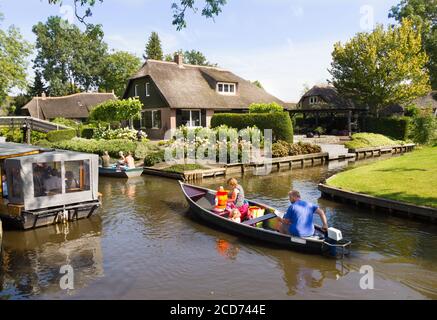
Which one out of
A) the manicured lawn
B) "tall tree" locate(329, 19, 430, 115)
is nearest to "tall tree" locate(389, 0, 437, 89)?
"tall tree" locate(329, 19, 430, 115)

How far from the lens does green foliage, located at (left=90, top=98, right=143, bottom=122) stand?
3578 cm

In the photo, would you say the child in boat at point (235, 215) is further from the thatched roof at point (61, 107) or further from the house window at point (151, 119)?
the thatched roof at point (61, 107)

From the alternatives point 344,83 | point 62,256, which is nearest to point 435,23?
point 344,83

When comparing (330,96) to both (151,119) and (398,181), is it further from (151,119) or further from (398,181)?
(398,181)

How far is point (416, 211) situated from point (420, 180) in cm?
421

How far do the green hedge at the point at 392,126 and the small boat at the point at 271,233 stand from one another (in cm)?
3382

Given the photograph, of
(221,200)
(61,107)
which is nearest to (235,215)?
(221,200)

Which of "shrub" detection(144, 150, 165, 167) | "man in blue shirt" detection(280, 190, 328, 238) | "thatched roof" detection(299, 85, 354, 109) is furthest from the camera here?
"thatched roof" detection(299, 85, 354, 109)

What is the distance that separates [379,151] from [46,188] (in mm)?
30326

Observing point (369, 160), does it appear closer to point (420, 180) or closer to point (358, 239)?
point (420, 180)

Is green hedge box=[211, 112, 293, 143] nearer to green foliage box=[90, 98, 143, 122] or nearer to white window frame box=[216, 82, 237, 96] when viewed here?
green foliage box=[90, 98, 143, 122]

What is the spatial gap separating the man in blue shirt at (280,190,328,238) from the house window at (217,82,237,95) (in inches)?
1352

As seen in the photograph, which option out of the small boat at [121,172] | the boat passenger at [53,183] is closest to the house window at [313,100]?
the small boat at [121,172]

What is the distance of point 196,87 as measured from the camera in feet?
140
